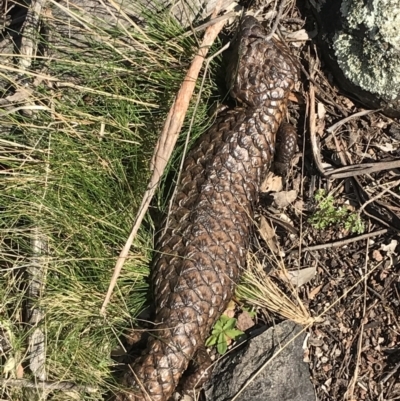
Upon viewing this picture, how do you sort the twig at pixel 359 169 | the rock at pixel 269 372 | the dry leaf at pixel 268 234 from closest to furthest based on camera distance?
the rock at pixel 269 372 < the twig at pixel 359 169 < the dry leaf at pixel 268 234

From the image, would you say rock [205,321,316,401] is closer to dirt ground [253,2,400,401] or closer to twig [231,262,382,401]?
twig [231,262,382,401]

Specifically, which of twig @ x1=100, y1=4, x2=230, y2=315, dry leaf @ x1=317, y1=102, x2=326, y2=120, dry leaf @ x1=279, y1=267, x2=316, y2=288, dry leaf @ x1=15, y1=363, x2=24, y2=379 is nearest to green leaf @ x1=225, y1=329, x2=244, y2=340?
dry leaf @ x1=279, y1=267, x2=316, y2=288

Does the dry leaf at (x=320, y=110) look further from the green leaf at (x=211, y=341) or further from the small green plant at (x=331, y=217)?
the green leaf at (x=211, y=341)

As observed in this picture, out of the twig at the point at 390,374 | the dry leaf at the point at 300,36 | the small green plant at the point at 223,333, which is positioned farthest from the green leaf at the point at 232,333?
the dry leaf at the point at 300,36

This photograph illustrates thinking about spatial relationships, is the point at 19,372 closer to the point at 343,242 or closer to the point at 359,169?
the point at 343,242

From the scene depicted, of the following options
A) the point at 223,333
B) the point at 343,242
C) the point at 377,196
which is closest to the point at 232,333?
the point at 223,333
